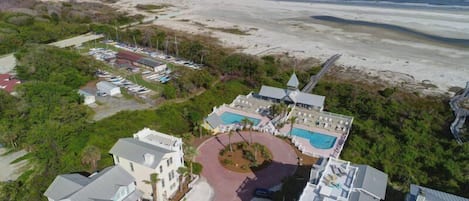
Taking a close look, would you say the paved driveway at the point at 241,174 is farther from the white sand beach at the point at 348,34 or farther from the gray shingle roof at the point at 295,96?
the white sand beach at the point at 348,34

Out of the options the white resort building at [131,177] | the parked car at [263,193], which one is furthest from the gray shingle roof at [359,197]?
the white resort building at [131,177]

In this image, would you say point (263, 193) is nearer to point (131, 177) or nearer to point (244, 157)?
point (244, 157)

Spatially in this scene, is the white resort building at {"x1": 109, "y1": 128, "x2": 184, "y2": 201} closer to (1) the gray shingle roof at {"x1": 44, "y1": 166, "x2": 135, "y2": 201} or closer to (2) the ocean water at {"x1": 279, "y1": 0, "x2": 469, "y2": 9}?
(1) the gray shingle roof at {"x1": 44, "y1": 166, "x2": 135, "y2": 201}

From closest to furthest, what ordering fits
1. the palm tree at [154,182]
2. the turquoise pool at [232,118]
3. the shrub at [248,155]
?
1. the palm tree at [154,182]
2. the shrub at [248,155]
3. the turquoise pool at [232,118]

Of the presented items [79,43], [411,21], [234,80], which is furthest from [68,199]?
[411,21]

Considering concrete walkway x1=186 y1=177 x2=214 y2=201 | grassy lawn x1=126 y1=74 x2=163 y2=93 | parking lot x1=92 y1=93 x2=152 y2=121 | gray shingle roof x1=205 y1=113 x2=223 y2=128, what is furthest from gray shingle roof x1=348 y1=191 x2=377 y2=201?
grassy lawn x1=126 y1=74 x2=163 y2=93
